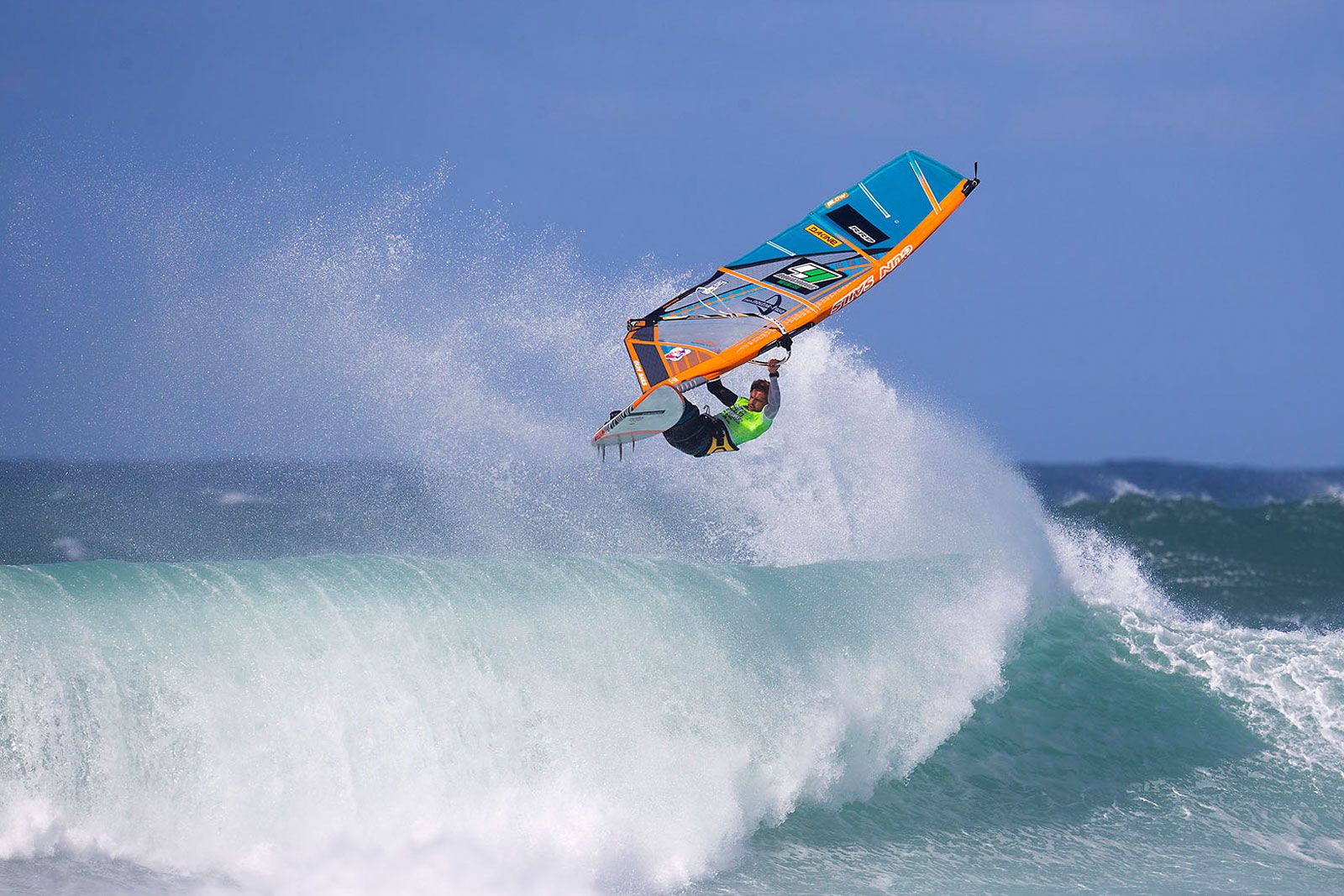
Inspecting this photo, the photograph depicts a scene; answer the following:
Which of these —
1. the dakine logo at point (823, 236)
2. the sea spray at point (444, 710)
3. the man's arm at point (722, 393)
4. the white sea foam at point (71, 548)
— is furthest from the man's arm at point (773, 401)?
the white sea foam at point (71, 548)

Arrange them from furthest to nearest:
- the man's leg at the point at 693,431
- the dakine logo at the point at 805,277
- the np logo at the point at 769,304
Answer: the dakine logo at the point at 805,277
the np logo at the point at 769,304
the man's leg at the point at 693,431

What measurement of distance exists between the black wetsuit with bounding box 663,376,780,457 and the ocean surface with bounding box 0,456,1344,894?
123 cm

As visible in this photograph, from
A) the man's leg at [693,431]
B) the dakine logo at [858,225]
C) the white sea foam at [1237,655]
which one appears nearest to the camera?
the man's leg at [693,431]

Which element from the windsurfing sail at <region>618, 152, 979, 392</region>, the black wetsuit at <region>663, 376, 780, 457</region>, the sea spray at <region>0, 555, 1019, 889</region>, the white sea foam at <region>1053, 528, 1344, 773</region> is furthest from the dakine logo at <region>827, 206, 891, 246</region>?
the white sea foam at <region>1053, 528, 1344, 773</region>

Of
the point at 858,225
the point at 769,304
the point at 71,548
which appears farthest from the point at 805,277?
the point at 71,548

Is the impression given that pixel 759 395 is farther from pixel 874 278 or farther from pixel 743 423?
pixel 874 278

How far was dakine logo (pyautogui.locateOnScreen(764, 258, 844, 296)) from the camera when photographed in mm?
8711

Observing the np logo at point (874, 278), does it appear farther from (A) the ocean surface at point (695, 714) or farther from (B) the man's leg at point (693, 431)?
(A) the ocean surface at point (695, 714)

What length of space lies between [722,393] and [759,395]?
277mm

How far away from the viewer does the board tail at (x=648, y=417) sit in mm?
7355

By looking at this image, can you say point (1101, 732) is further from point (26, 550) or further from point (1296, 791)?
point (26, 550)

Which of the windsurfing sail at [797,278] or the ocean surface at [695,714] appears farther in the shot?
the windsurfing sail at [797,278]

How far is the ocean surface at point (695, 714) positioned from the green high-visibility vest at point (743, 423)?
1.37 metres

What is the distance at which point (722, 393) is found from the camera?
7750 mm
